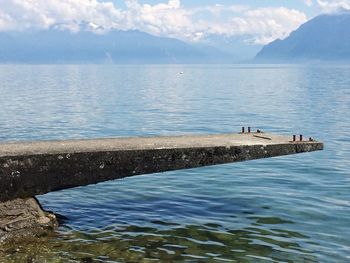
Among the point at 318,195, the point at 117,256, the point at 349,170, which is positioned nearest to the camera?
the point at 117,256

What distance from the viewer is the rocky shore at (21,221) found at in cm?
1188

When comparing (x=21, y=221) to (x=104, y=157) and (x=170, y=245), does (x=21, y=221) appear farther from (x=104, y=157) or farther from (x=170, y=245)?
(x=170, y=245)

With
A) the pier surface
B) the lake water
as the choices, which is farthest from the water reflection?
the pier surface

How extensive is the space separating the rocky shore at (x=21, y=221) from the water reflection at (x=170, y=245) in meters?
0.41

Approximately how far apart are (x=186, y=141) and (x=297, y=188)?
261 inches

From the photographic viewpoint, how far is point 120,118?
46000 mm

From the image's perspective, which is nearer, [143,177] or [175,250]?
[175,250]

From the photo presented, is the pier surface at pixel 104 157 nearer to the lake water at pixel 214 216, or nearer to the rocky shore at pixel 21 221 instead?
the rocky shore at pixel 21 221

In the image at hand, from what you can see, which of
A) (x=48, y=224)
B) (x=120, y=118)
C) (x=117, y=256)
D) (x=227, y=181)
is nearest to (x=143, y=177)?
(x=227, y=181)

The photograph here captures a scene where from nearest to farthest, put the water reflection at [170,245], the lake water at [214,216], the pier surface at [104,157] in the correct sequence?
the water reflection at [170,245] → the lake water at [214,216] → the pier surface at [104,157]

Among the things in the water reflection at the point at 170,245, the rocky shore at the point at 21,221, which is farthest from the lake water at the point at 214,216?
the rocky shore at the point at 21,221

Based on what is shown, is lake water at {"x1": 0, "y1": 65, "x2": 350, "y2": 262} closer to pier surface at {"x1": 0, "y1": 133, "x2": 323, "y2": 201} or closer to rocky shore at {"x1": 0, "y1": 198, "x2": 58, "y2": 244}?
rocky shore at {"x1": 0, "y1": 198, "x2": 58, "y2": 244}

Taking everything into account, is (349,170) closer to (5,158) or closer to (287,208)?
(287,208)

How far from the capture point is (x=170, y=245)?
12117mm
